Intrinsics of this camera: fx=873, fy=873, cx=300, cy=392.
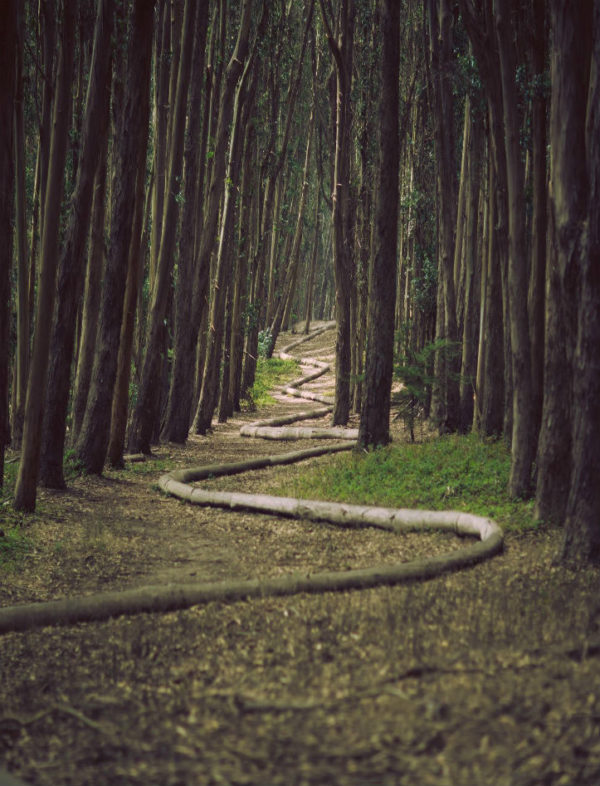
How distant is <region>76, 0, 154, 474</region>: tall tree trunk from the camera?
12102 millimetres

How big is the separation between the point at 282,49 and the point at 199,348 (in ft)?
29.0

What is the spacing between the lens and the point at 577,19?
A: 697 cm

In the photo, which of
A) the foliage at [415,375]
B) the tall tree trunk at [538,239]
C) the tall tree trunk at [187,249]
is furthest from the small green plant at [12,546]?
A: the tall tree trunk at [187,249]

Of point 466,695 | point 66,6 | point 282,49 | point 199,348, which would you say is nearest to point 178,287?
point 199,348

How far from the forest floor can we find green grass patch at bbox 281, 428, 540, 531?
148 centimetres

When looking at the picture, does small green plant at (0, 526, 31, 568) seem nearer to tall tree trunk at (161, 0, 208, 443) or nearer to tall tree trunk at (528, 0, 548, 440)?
tall tree trunk at (528, 0, 548, 440)

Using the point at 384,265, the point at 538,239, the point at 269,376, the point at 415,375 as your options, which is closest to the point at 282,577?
the point at 538,239

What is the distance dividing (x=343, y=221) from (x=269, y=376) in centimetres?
1324

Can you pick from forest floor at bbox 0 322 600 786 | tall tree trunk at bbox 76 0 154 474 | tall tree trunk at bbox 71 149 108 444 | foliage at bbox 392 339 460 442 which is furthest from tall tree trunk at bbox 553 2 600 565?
tall tree trunk at bbox 71 149 108 444

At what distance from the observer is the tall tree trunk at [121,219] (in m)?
12.1

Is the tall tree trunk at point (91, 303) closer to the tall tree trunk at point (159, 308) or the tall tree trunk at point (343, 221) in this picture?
the tall tree trunk at point (159, 308)

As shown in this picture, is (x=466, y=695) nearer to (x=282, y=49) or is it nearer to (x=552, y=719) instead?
(x=552, y=719)

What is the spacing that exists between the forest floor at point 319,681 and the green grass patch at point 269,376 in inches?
734

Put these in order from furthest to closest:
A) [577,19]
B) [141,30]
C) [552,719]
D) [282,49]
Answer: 1. [282,49]
2. [141,30]
3. [577,19]
4. [552,719]
